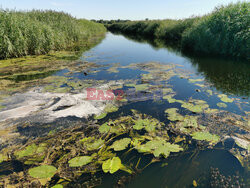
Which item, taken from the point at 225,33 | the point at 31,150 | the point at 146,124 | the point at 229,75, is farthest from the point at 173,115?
A: the point at 225,33

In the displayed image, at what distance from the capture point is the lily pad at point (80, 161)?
1572 mm

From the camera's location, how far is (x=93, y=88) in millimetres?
3633

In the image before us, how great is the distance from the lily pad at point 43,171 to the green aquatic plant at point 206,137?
66.5 inches

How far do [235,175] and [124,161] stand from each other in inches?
43.8

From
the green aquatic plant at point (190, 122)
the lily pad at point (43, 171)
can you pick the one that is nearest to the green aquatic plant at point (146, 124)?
the green aquatic plant at point (190, 122)

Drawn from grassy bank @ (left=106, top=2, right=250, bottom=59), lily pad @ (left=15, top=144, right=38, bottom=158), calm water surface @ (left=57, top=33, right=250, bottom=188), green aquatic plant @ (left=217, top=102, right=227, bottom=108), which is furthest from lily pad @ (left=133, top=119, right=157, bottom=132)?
grassy bank @ (left=106, top=2, right=250, bottom=59)

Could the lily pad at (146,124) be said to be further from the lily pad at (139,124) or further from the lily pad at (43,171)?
the lily pad at (43,171)

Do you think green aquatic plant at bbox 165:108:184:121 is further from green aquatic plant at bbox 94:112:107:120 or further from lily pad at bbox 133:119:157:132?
green aquatic plant at bbox 94:112:107:120

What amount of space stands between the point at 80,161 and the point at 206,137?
5.12 feet

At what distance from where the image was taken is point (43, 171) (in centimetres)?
149

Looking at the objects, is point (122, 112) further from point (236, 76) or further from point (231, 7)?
point (231, 7)

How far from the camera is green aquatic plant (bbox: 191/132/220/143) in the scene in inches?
75.7

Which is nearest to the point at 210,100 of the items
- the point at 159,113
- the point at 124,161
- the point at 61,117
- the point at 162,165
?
the point at 159,113

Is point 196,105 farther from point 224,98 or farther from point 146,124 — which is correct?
point 146,124
